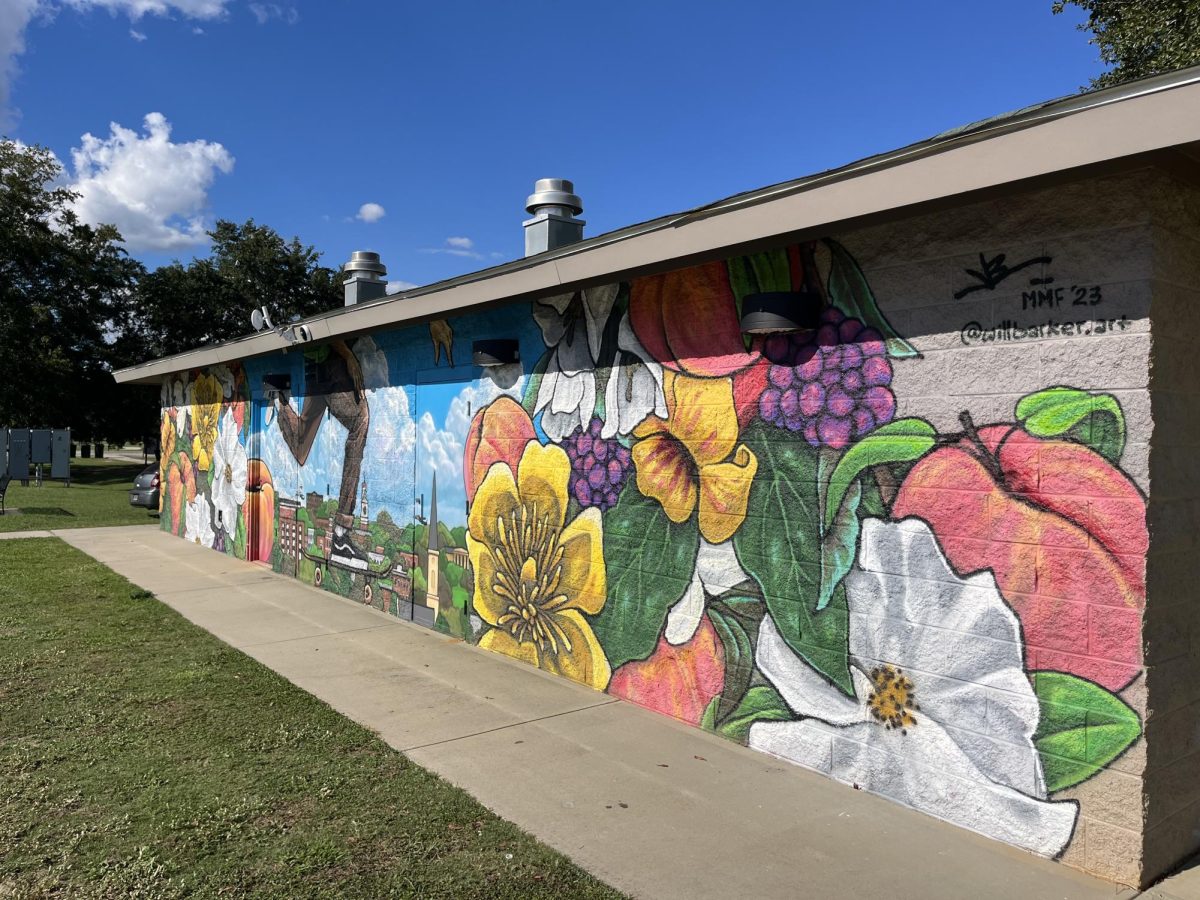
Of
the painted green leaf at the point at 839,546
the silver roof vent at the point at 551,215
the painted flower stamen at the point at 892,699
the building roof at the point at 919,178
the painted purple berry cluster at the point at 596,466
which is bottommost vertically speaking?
the painted flower stamen at the point at 892,699

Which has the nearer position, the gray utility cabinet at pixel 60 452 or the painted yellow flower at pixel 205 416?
the painted yellow flower at pixel 205 416

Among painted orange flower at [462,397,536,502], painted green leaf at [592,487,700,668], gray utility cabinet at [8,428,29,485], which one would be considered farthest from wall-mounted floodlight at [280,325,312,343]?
gray utility cabinet at [8,428,29,485]

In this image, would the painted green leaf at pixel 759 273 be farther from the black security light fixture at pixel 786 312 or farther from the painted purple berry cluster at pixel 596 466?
the painted purple berry cluster at pixel 596 466

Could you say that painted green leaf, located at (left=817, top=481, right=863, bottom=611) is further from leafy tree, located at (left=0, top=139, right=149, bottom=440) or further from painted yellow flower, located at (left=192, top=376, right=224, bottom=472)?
leafy tree, located at (left=0, top=139, right=149, bottom=440)

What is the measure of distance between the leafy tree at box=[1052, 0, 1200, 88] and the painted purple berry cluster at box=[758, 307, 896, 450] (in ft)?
34.4

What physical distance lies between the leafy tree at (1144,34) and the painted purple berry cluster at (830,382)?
1047cm

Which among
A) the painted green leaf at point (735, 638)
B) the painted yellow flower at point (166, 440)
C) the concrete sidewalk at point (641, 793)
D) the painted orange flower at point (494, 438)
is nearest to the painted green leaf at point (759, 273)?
the painted green leaf at point (735, 638)

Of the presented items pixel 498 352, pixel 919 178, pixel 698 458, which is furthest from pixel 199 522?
pixel 919 178

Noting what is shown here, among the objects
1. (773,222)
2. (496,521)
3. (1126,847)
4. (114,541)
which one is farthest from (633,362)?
(114,541)

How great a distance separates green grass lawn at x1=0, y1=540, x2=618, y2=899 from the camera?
334 cm

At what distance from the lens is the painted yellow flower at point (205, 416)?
542 inches

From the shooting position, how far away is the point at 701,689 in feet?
16.9

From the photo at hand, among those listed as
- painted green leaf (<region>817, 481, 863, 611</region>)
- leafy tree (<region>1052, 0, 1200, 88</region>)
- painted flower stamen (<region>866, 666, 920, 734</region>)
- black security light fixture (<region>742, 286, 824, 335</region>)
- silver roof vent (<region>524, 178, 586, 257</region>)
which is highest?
leafy tree (<region>1052, 0, 1200, 88</region>)

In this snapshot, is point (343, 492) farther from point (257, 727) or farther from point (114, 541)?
point (114, 541)
